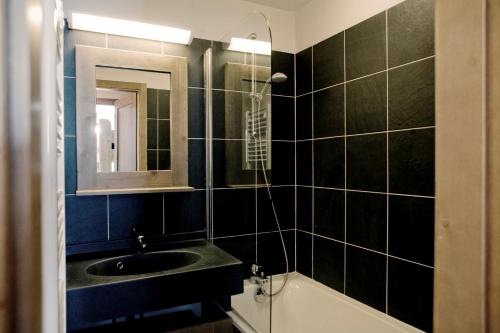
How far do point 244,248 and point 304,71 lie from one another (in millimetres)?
1402

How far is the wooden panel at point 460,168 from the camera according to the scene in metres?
0.38

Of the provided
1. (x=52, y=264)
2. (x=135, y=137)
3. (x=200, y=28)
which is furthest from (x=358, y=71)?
(x=52, y=264)

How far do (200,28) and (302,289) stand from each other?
1961mm

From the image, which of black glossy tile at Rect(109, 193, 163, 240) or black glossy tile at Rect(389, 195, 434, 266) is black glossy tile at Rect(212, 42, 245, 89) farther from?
black glossy tile at Rect(389, 195, 434, 266)

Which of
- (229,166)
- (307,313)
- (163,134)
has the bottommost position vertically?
(307,313)

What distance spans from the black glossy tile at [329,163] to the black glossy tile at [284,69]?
479 millimetres

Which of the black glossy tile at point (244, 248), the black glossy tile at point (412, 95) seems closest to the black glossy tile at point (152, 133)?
the black glossy tile at point (244, 248)

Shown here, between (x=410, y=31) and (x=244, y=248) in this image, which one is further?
(x=244, y=248)

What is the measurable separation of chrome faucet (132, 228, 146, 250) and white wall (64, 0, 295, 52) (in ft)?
4.24

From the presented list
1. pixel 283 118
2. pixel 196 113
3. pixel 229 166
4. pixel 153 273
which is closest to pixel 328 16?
pixel 283 118

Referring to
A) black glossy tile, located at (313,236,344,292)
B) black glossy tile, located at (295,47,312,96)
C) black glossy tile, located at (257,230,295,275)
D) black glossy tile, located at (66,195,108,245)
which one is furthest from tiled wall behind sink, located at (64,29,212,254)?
black glossy tile, located at (313,236,344,292)

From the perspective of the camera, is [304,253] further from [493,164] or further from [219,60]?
[493,164]

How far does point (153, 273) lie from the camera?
1.50 metres

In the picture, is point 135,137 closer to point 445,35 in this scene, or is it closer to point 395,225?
point 395,225
